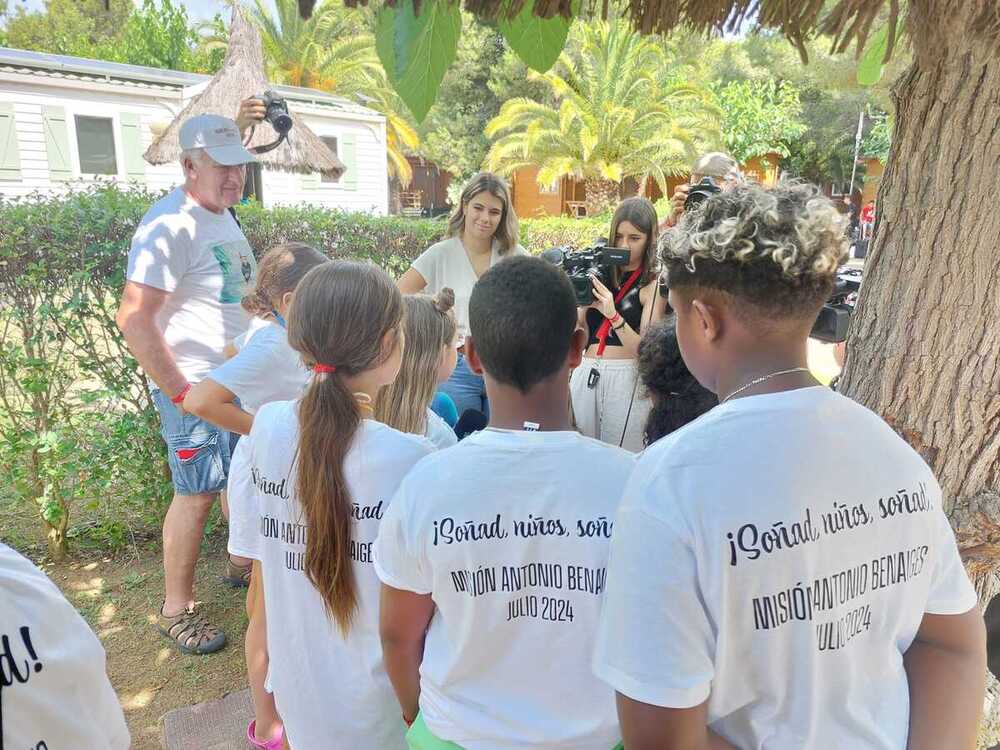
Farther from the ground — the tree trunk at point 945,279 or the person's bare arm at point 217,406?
the tree trunk at point 945,279

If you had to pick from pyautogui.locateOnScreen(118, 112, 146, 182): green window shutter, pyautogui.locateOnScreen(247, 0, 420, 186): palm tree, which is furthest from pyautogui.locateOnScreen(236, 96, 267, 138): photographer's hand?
pyautogui.locateOnScreen(247, 0, 420, 186): palm tree

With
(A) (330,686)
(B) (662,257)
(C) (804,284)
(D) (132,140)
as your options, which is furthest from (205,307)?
(D) (132,140)

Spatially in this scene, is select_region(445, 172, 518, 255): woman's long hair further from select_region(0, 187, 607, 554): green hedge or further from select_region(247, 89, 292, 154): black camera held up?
select_region(0, 187, 607, 554): green hedge

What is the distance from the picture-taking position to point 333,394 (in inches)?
64.9

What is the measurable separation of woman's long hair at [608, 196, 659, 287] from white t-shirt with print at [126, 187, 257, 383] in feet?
5.69

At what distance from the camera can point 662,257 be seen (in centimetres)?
115

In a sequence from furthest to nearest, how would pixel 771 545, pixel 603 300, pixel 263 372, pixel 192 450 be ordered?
pixel 192 450, pixel 603 300, pixel 263 372, pixel 771 545

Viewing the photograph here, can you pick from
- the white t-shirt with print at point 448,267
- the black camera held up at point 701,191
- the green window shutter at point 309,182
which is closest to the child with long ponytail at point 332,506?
the black camera held up at point 701,191

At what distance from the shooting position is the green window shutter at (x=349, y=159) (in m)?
19.7

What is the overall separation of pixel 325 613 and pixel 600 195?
19.7 meters

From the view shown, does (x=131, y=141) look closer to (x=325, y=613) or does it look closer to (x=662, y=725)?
(x=325, y=613)

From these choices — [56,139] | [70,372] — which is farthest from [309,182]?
[70,372]

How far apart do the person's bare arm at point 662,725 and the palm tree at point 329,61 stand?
25.7 meters

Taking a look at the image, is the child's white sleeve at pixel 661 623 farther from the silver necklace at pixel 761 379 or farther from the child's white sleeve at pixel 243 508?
the child's white sleeve at pixel 243 508
